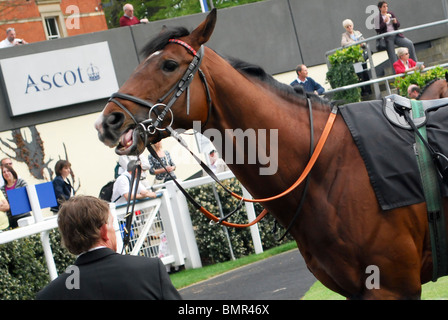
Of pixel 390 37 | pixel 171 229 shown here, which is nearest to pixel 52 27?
pixel 390 37

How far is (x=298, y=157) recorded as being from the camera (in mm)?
3980

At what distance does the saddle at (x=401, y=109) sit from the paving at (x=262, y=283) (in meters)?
3.72

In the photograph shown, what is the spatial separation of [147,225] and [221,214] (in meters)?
1.22

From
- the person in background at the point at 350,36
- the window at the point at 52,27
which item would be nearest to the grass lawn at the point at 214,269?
the person in background at the point at 350,36

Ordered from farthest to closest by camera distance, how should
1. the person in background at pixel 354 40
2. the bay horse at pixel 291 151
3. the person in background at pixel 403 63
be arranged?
the person in background at pixel 354 40
the person in background at pixel 403 63
the bay horse at pixel 291 151

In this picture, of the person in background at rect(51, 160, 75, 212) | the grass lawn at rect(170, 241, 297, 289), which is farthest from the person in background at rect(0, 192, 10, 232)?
the grass lawn at rect(170, 241, 297, 289)

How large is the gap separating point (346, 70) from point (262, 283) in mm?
6350

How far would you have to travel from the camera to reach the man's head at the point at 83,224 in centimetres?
298

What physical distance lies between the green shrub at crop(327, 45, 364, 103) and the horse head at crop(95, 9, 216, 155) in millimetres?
9429

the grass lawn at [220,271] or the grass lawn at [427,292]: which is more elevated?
the grass lawn at [427,292]

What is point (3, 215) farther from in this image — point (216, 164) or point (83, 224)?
point (83, 224)

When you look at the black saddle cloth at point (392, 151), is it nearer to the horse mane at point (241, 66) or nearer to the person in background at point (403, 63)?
the horse mane at point (241, 66)

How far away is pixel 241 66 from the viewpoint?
13.8ft

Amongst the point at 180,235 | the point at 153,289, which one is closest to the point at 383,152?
the point at 153,289
